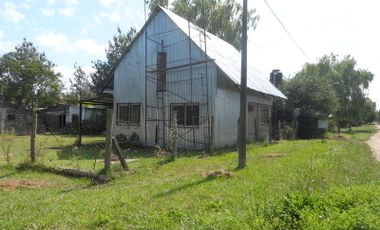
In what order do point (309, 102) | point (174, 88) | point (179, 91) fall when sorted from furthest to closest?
point (309, 102), point (174, 88), point (179, 91)

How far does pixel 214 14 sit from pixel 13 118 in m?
24.2

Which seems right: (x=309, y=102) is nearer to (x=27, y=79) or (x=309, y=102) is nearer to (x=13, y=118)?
(x=13, y=118)

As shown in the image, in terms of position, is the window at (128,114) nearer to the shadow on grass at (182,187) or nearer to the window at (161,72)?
the window at (161,72)

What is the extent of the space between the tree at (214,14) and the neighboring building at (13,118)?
1835 cm

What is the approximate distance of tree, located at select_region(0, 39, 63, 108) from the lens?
4719cm

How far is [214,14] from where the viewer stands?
39.8 m

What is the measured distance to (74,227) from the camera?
5.80 meters

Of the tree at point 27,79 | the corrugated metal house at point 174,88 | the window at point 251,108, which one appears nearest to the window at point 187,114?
the corrugated metal house at point 174,88

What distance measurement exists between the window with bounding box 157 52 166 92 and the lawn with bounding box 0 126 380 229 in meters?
9.21

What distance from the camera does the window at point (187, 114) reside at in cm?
1916

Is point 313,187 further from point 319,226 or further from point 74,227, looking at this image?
point 74,227

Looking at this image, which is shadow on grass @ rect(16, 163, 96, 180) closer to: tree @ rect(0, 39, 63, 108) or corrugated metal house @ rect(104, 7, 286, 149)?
corrugated metal house @ rect(104, 7, 286, 149)

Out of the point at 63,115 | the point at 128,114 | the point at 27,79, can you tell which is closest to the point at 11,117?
the point at 63,115

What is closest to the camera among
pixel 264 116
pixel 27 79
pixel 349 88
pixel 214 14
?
pixel 264 116
